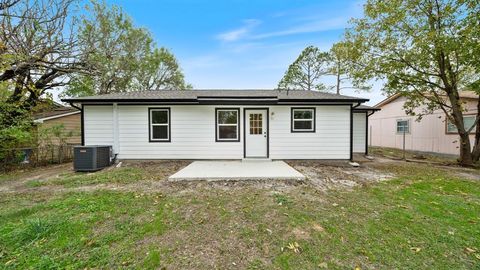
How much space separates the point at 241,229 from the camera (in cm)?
313

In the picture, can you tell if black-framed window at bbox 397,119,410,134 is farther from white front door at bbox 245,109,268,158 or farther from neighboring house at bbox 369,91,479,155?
white front door at bbox 245,109,268,158

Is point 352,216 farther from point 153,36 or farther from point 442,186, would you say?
point 153,36

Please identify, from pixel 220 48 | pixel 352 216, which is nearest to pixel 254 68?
pixel 220 48

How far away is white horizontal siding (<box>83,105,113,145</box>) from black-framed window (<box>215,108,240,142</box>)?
4.28 meters

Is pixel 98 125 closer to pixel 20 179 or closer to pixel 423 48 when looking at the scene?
pixel 20 179

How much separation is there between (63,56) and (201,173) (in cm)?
839

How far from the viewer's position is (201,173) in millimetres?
6277

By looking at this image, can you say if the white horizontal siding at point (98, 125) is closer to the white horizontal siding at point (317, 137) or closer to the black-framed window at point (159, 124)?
the black-framed window at point (159, 124)

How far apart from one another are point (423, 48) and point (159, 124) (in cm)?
1081

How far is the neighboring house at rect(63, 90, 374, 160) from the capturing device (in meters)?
8.41

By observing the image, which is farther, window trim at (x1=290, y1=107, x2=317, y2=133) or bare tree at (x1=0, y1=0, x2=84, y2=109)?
window trim at (x1=290, y1=107, x2=317, y2=133)

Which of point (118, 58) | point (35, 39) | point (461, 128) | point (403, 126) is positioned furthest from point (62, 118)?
point (403, 126)

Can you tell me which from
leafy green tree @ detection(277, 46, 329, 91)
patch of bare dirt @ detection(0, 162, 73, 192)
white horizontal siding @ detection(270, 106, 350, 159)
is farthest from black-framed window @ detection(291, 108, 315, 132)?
leafy green tree @ detection(277, 46, 329, 91)

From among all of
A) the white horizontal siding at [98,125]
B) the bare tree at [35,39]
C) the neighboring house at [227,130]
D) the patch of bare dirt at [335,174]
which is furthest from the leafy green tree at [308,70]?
the bare tree at [35,39]
